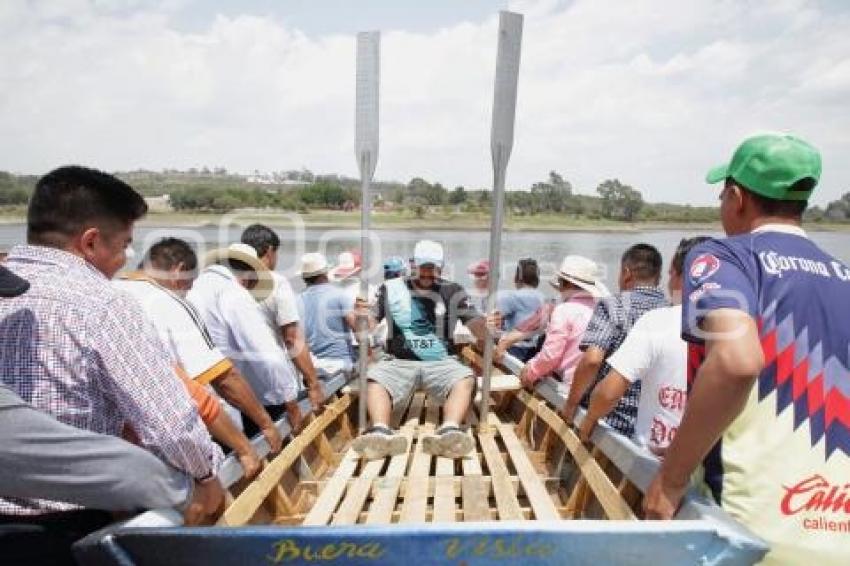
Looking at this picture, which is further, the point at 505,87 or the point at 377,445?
the point at 505,87

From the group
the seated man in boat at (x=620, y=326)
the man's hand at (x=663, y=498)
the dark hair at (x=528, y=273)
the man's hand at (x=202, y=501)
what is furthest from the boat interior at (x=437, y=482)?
the dark hair at (x=528, y=273)

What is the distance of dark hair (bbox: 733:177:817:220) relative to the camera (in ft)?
5.38

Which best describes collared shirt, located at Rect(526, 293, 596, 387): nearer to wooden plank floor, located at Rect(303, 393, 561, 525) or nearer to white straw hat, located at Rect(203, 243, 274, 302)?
wooden plank floor, located at Rect(303, 393, 561, 525)

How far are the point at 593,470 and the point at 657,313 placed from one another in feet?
2.45

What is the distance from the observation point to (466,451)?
3633 millimetres

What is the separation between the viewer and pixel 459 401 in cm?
412

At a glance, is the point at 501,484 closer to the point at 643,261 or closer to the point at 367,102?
the point at 643,261

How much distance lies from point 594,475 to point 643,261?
3.84 feet

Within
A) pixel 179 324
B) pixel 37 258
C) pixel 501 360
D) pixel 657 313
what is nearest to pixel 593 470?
pixel 657 313

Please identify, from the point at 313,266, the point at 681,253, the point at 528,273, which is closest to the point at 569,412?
the point at 681,253

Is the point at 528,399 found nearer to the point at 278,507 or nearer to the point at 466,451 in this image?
the point at 466,451

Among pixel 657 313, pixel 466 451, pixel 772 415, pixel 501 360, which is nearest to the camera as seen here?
pixel 772 415

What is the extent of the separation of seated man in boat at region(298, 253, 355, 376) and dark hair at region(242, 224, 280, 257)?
93 cm

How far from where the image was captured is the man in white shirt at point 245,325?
10.9 ft
